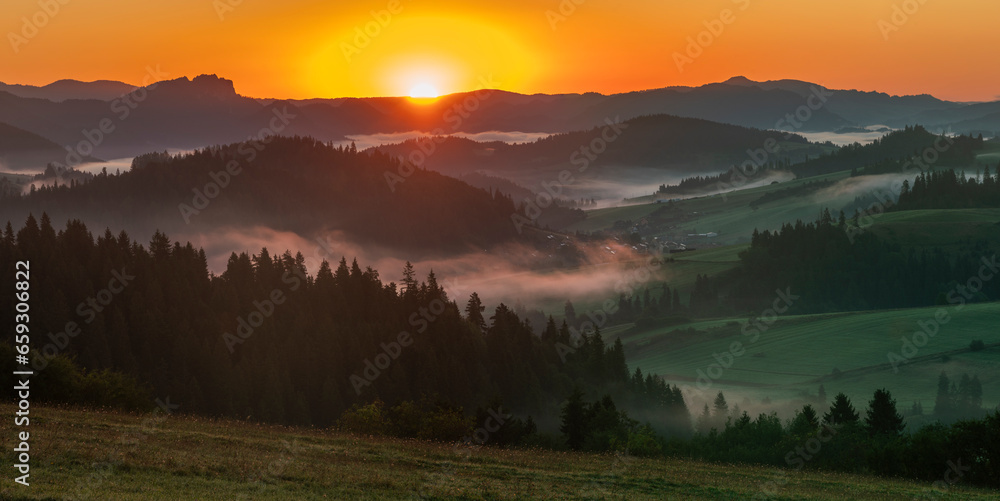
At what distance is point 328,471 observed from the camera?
1704 inches

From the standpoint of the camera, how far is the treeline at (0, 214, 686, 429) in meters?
120

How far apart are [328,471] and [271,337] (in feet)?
318

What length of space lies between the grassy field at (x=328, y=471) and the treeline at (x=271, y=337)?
54.6m

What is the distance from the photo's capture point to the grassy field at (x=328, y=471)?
118 feet

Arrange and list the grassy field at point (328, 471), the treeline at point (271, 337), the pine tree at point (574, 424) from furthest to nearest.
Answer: the treeline at point (271, 337)
the pine tree at point (574, 424)
the grassy field at point (328, 471)


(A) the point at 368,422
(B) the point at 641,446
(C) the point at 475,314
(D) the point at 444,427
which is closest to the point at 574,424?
(B) the point at 641,446

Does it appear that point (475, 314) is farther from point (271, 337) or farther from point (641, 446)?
point (641, 446)

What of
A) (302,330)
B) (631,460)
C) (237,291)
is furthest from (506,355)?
(631,460)

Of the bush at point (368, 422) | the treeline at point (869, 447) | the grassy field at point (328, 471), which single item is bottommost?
the treeline at point (869, 447)

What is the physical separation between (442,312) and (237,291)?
1521 inches

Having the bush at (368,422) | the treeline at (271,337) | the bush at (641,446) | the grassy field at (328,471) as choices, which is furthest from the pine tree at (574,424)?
the treeline at (271,337)

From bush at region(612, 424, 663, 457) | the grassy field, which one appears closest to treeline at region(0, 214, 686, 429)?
bush at region(612, 424, 663, 457)

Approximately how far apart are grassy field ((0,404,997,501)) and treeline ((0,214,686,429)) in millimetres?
54627

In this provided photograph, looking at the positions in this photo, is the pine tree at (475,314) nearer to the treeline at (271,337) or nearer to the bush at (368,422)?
the treeline at (271,337)
